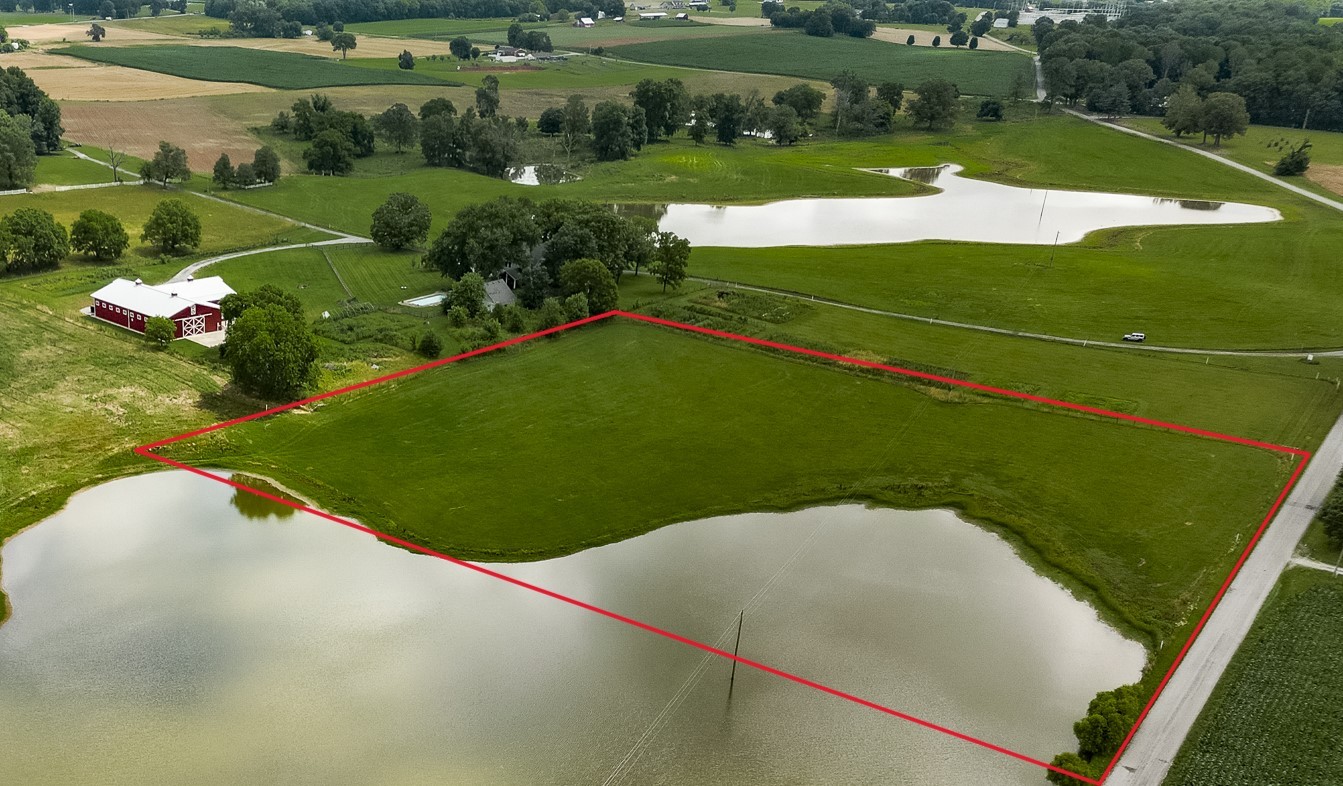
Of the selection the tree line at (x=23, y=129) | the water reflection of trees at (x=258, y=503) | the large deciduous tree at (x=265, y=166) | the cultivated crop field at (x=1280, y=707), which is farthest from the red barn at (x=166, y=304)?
the cultivated crop field at (x=1280, y=707)

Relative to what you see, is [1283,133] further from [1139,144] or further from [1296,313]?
[1296,313]

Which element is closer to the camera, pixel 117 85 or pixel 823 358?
pixel 823 358

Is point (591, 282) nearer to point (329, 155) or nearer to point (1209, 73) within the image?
point (329, 155)

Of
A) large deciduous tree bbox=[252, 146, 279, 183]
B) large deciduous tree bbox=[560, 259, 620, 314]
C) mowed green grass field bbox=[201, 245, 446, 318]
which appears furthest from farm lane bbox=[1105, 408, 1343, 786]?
large deciduous tree bbox=[252, 146, 279, 183]

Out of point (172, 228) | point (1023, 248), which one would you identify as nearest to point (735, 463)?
point (172, 228)

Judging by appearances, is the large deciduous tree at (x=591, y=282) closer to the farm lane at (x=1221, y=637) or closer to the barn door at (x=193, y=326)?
the barn door at (x=193, y=326)

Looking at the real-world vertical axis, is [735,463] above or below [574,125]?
below
